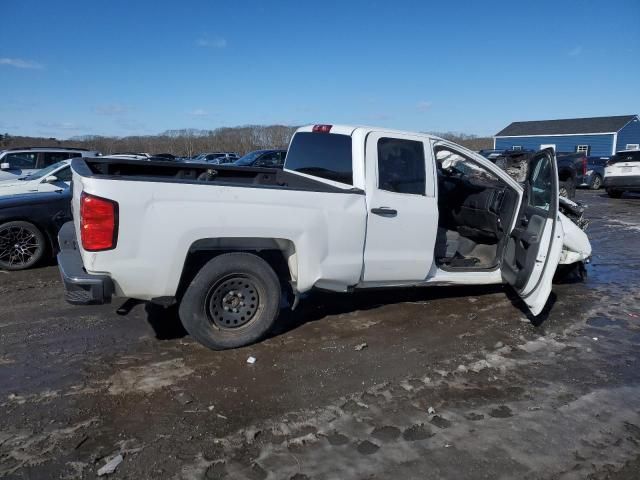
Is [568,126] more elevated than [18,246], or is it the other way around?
[568,126]

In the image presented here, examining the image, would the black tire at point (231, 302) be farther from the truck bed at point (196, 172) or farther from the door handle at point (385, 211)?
the truck bed at point (196, 172)

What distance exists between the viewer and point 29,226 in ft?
22.8

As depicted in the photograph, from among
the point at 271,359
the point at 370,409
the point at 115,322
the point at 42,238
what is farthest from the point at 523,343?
the point at 42,238

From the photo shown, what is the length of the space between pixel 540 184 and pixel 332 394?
Result: 3.40 m

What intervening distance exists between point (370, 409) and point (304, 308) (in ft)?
7.22

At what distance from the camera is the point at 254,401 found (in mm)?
3482

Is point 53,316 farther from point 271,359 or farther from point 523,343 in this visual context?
point 523,343

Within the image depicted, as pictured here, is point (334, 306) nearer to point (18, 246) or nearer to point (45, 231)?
point (45, 231)

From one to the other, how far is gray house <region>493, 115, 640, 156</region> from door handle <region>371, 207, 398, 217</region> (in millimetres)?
41936

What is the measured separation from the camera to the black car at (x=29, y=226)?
6.81 metres

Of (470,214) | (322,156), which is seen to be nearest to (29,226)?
(322,156)

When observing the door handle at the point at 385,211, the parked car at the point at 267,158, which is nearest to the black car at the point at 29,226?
the door handle at the point at 385,211

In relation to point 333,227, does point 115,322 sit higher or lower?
lower

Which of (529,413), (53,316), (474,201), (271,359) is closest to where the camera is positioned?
(529,413)
